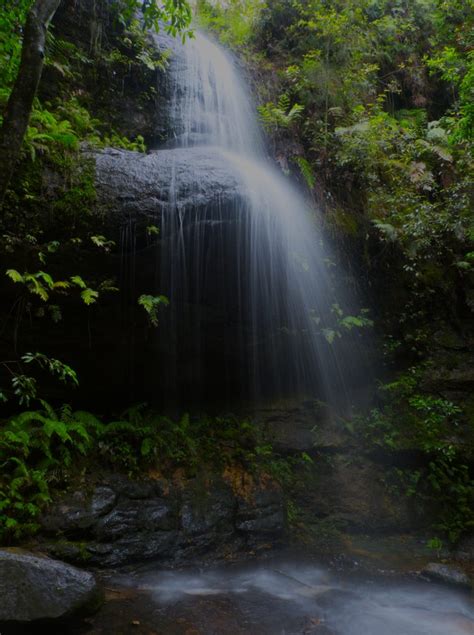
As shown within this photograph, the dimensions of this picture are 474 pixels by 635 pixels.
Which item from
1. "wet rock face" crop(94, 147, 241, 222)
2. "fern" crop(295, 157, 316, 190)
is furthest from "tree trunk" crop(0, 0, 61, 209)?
"fern" crop(295, 157, 316, 190)

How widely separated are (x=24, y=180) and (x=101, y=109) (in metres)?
3.83

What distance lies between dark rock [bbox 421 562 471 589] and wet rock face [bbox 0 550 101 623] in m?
4.07

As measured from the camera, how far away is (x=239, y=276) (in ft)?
21.8

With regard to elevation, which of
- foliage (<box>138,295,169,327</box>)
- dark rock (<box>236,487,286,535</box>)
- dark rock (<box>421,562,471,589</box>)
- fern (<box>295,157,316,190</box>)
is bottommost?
dark rock (<box>421,562,471,589</box>)

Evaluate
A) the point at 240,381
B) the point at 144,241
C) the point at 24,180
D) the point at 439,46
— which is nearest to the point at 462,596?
the point at 240,381

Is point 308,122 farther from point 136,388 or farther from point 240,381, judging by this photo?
point 136,388

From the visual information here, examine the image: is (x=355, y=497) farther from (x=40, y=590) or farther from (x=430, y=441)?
(x=40, y=590)

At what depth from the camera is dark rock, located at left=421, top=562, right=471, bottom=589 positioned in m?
5.05

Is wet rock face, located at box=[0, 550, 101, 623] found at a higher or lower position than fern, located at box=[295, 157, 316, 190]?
lower

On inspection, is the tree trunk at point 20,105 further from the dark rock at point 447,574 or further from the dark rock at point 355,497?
the dark rock at point 447,574

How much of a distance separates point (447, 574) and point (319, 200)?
659 centimetres

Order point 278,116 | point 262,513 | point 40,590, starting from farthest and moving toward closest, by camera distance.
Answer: point 278,116, point 262,513, point 40,590

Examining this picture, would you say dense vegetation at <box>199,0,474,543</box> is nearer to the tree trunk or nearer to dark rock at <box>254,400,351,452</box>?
dark rock at <box>254,400,351,452</box>

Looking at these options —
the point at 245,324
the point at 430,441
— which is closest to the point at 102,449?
the point at 245,324
